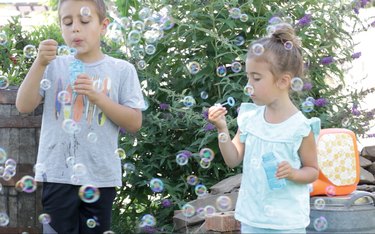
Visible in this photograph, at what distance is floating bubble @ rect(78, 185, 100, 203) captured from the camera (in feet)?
9.92

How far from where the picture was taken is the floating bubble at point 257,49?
301cm

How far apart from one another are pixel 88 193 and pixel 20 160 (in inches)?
48.1

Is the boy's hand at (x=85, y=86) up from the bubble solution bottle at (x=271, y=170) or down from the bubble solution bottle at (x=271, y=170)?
up

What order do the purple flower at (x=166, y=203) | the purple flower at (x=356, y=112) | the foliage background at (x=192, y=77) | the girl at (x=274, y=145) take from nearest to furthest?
1. the girl at (x=274, y=145)
2. the purple flower at (x=166, y=203)
3. the foliage background at (x=192, y=77)
4. the purple flower at (x=356, y=112)

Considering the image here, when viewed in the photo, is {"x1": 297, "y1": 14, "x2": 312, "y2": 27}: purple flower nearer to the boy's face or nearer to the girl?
the girl

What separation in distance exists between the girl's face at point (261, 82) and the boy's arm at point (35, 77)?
33.5 inches

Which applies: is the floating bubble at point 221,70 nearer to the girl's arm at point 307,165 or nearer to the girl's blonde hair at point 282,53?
the girl's blonde hair at point 282,53

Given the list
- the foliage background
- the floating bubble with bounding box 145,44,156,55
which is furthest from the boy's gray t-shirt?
the foliage background

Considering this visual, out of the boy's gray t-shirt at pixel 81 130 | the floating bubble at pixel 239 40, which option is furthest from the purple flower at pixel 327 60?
the boy's gray t-shirt at pixel 81 130

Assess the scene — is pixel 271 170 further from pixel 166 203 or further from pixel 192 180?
pixel 166 203

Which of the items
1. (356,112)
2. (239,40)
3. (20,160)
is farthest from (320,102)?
(20,160)

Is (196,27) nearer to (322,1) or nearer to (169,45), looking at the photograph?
(169,45)

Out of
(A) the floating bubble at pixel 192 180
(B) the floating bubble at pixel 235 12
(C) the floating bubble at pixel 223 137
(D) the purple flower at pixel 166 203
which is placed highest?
(B) the floating bubble at pixel 235 12

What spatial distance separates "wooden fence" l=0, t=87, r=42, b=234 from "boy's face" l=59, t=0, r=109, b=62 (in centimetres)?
108
